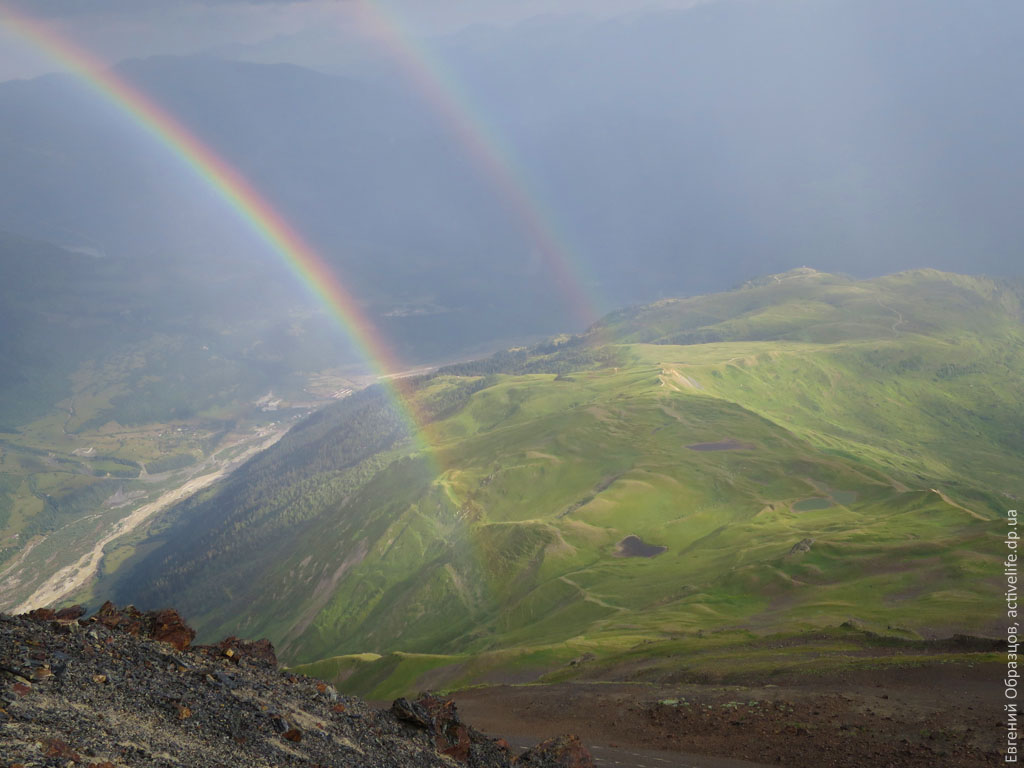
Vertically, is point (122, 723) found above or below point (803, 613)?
below

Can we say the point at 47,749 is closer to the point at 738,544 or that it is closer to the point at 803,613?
the point at 803,613

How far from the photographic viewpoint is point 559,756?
4072 centimetres

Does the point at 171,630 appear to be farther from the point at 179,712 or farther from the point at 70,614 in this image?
the point at 179,712

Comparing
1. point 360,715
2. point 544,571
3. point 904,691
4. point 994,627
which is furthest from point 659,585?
point 360,715

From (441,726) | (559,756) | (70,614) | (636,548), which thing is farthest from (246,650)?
(636,548)

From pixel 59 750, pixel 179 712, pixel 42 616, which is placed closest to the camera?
pixel 59 750

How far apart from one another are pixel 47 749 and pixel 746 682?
50.8m

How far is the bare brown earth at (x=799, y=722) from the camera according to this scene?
38.8 metres

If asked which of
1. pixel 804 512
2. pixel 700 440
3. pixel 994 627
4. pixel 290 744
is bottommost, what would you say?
pixel 290 744

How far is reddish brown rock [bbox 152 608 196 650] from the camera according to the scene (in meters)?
35.3

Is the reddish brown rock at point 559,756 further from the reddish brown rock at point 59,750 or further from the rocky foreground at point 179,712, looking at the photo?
the reddish brown rock at point 59,750

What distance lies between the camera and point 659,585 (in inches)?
4838

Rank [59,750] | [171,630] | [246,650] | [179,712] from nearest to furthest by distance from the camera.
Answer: [59,750] < [179,712] < [171,630] < [246,650]

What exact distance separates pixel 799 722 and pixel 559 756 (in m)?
16.3
